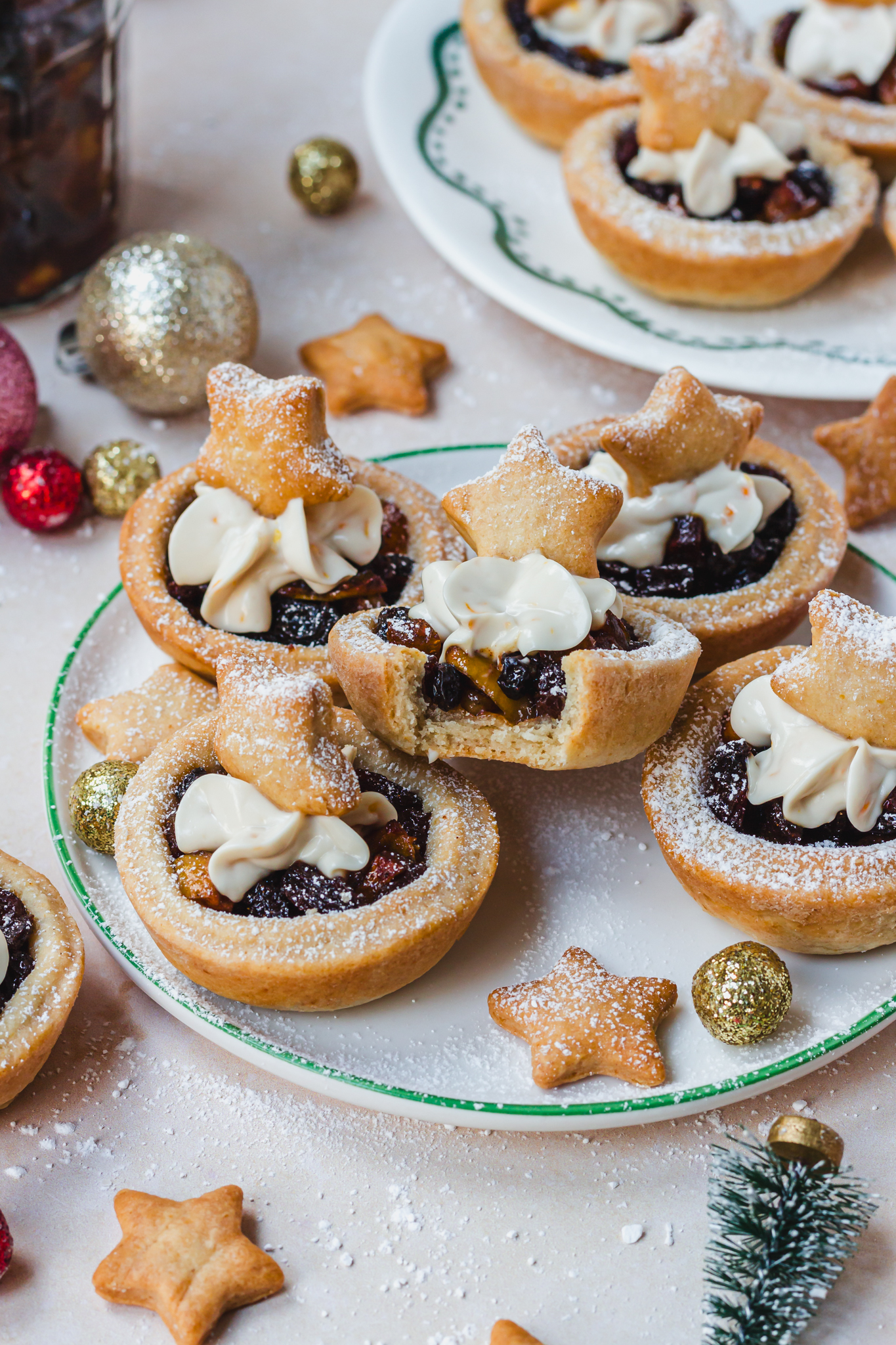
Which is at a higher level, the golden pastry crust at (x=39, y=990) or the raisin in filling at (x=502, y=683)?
the raisin in filling at (x=502, y=683)

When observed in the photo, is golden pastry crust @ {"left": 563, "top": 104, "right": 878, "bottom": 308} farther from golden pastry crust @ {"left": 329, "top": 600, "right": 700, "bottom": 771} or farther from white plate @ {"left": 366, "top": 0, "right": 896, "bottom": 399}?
golden pastry crust @ {"left": 329, "top": 600, "right": 700, "bottom": 771}

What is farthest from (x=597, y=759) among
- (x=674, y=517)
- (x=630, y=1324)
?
(x=630, y=1324)

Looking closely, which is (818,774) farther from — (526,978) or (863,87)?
(863,87)

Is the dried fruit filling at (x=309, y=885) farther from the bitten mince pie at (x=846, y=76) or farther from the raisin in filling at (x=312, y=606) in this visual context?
the bitten mince pie at (x=846, y=76)

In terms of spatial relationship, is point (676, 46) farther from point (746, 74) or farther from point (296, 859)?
point (296, 859)

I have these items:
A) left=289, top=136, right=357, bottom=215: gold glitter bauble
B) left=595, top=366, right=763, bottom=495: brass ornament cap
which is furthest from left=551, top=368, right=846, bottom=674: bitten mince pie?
left=289, top=136, right=357, bottom=215: gold glitter bauble

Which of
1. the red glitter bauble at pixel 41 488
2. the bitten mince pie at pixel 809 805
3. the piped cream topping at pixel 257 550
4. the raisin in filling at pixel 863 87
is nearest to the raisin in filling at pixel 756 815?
the bitten mince pie at pixel 809 805
